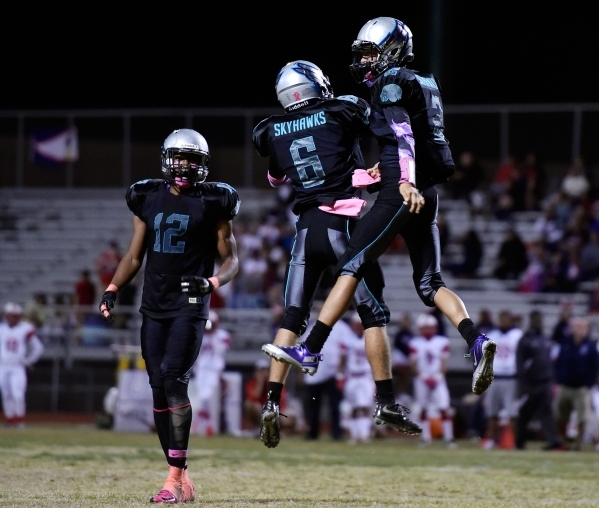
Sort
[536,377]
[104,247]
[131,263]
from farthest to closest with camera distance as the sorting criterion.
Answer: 1. [104,247]
2. [536,377]
3. [131,263]

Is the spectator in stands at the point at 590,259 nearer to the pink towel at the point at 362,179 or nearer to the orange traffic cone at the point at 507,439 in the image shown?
the orange traffic cone at the point at 507,439

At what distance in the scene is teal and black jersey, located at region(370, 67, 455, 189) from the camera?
268 inches

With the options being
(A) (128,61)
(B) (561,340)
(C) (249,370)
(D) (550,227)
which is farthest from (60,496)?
(A) (128,61)

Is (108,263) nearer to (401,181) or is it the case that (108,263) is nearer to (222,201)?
(222,201)

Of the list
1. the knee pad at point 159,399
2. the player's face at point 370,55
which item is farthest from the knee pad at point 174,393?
the player's face at point 370,55

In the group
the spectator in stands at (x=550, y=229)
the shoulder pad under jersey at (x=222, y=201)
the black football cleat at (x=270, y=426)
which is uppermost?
the spectator in stands at (x=550, y=229)

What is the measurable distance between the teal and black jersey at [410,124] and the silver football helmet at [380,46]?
116 millimetres

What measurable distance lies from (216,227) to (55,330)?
12.1 meters

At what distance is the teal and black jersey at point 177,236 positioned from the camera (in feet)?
24.7

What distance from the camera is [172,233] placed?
24.8 ft

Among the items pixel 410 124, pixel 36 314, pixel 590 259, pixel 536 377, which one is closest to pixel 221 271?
pixel 410 124

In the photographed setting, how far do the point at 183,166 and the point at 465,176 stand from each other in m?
13.0

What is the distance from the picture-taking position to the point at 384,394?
7.16 meters

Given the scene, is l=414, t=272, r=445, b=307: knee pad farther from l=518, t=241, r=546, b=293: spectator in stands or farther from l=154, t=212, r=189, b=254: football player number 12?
l=518, t=241, r=546, b=293: spectator in stands
